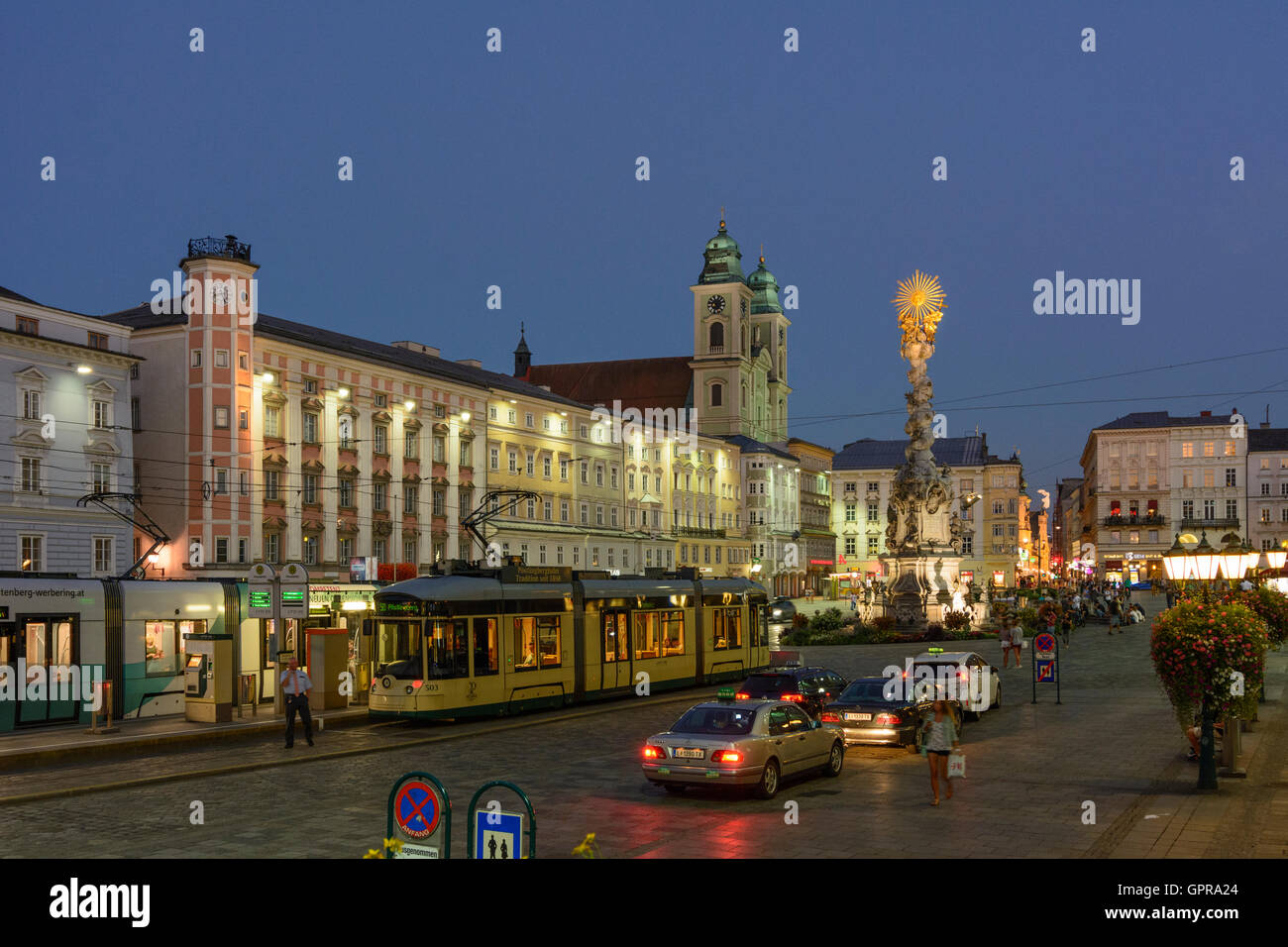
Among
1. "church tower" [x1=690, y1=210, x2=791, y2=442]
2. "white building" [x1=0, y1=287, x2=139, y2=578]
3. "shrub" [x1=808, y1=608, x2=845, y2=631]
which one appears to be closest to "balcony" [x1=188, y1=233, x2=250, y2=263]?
"white building" [x1=0, y1=287, x2=139, y2=578]

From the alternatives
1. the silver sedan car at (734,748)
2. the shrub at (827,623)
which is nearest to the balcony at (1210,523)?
the shrub at (827,623)

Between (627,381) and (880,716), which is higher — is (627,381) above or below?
above

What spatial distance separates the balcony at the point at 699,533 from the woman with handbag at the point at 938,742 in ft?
283

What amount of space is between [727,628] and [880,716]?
1475 cm

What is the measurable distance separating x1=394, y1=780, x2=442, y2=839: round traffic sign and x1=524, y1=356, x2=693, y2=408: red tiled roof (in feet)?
396

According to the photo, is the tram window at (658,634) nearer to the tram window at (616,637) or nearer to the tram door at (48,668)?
the tram window at (616,637)

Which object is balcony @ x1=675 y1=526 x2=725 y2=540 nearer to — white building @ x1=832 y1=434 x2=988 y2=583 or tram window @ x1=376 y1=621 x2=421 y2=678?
white building @ x1=832 y1=434 x2=988 y2=583

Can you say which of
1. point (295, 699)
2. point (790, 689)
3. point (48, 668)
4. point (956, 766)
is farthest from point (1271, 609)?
point (48, 668)

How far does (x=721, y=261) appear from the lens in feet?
434

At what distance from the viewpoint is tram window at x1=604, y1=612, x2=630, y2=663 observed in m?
32.3

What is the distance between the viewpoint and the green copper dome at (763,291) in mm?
144125

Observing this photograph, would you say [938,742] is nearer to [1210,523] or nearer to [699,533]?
[699,533]
